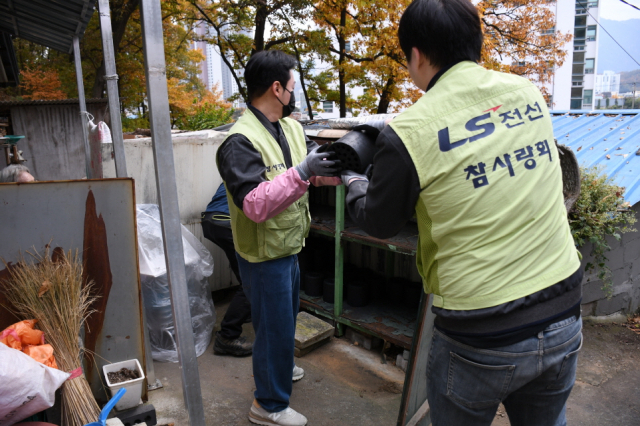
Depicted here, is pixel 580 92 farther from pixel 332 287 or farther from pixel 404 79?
pixel 332 287

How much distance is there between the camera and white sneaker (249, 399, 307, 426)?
281cm

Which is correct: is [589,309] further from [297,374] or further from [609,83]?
[609,83]

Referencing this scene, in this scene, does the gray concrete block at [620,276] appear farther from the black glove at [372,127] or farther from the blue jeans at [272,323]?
the black glove at [372,127]

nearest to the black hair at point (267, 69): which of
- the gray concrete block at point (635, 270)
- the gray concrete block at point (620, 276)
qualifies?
the gray concrete block at point (620, 276)

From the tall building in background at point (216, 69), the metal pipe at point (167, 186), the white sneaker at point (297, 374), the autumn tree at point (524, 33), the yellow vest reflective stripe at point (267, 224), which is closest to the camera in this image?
the metal pipe at point (167, 186)

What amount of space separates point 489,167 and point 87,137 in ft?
16.3

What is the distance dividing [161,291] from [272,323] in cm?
149

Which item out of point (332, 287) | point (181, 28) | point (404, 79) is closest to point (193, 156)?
point (332, 287)

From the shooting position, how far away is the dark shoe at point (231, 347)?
12.7ft

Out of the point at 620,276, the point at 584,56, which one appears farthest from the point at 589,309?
the point at 584,56

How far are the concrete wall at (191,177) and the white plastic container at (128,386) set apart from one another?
191 centimetres

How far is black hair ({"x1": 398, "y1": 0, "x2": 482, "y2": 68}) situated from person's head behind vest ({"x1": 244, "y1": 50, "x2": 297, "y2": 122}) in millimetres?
1182

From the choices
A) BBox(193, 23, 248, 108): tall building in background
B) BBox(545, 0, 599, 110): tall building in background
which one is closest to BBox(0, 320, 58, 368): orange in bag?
BBox(193, 23, 248, 108): tall building in background

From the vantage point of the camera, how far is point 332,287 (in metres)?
4.46
